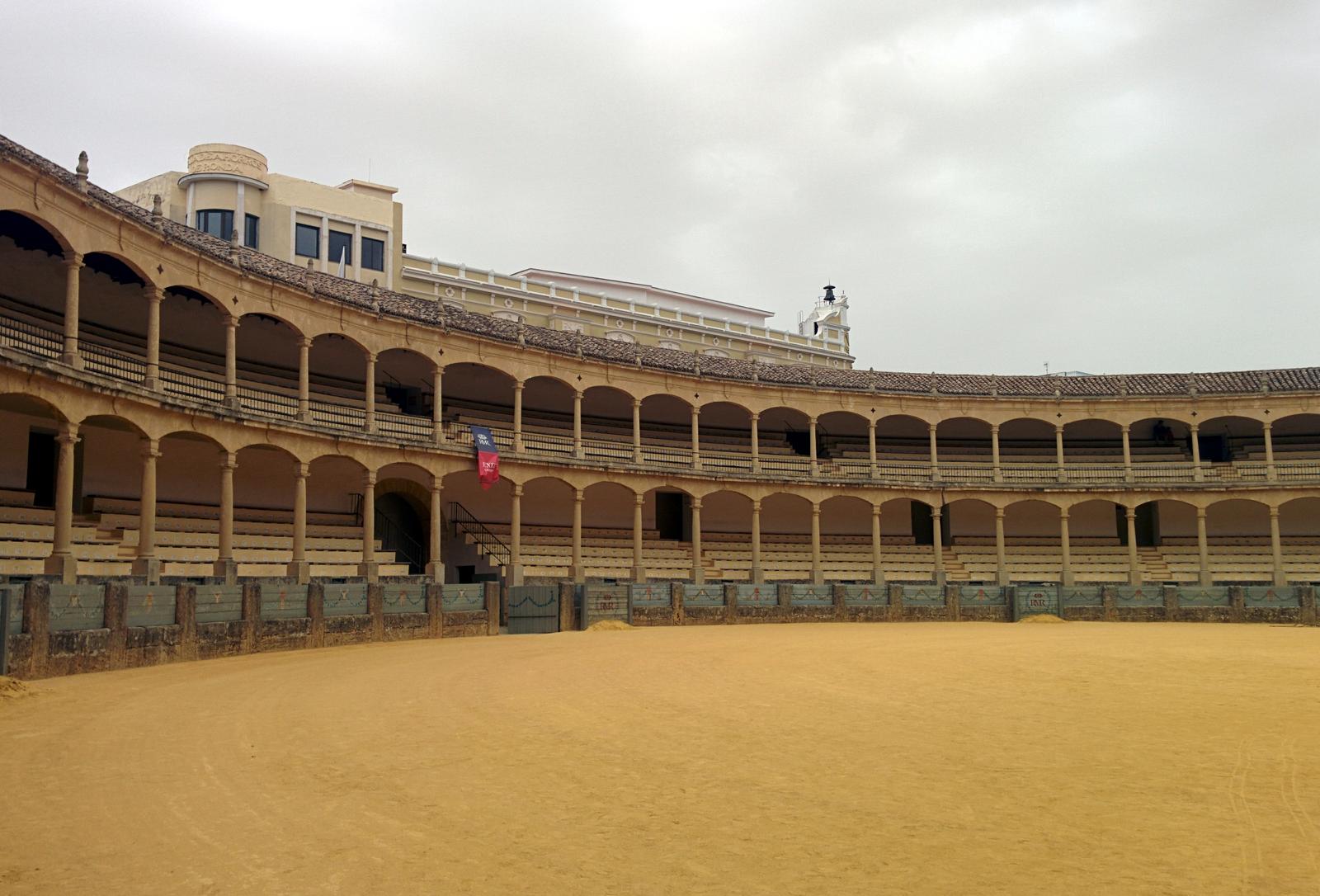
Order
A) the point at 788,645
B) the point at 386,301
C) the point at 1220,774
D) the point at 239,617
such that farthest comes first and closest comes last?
1. the point at 386,301
2. the point at 788,645
3. the point at 239,617
4. the point at 1220,774

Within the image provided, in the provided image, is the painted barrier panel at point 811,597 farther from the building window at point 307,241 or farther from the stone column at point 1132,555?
the building window at point 307,241

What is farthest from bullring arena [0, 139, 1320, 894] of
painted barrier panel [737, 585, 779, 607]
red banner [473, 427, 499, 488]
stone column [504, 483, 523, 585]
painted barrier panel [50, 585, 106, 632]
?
stone column [504, 483, 523, 585]

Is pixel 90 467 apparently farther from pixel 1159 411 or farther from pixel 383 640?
pixel 1159 411

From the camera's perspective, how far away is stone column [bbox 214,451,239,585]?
24.8 meters

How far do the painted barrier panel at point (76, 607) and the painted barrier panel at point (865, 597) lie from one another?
2228 centimetres

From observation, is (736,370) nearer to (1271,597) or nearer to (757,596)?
(757,596)

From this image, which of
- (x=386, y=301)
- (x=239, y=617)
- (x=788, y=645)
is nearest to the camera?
(x=239, y=617)

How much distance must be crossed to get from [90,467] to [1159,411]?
124ft

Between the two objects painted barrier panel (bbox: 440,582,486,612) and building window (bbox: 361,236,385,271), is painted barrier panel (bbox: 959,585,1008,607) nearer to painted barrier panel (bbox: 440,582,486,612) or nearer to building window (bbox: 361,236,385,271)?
painted barrier panel (bbox: 440,582,486,612)

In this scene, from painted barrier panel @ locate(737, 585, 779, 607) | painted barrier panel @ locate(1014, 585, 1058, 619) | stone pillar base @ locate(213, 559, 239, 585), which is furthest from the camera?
painted barrier panel @ locate(1014, 585, 1058, 619)

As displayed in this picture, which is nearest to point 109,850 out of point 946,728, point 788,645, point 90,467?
point 946,728

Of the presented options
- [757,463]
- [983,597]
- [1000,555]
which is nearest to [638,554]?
[757,463]

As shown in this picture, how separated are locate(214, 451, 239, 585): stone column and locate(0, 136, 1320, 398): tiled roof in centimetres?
507

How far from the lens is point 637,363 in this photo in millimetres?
37406
